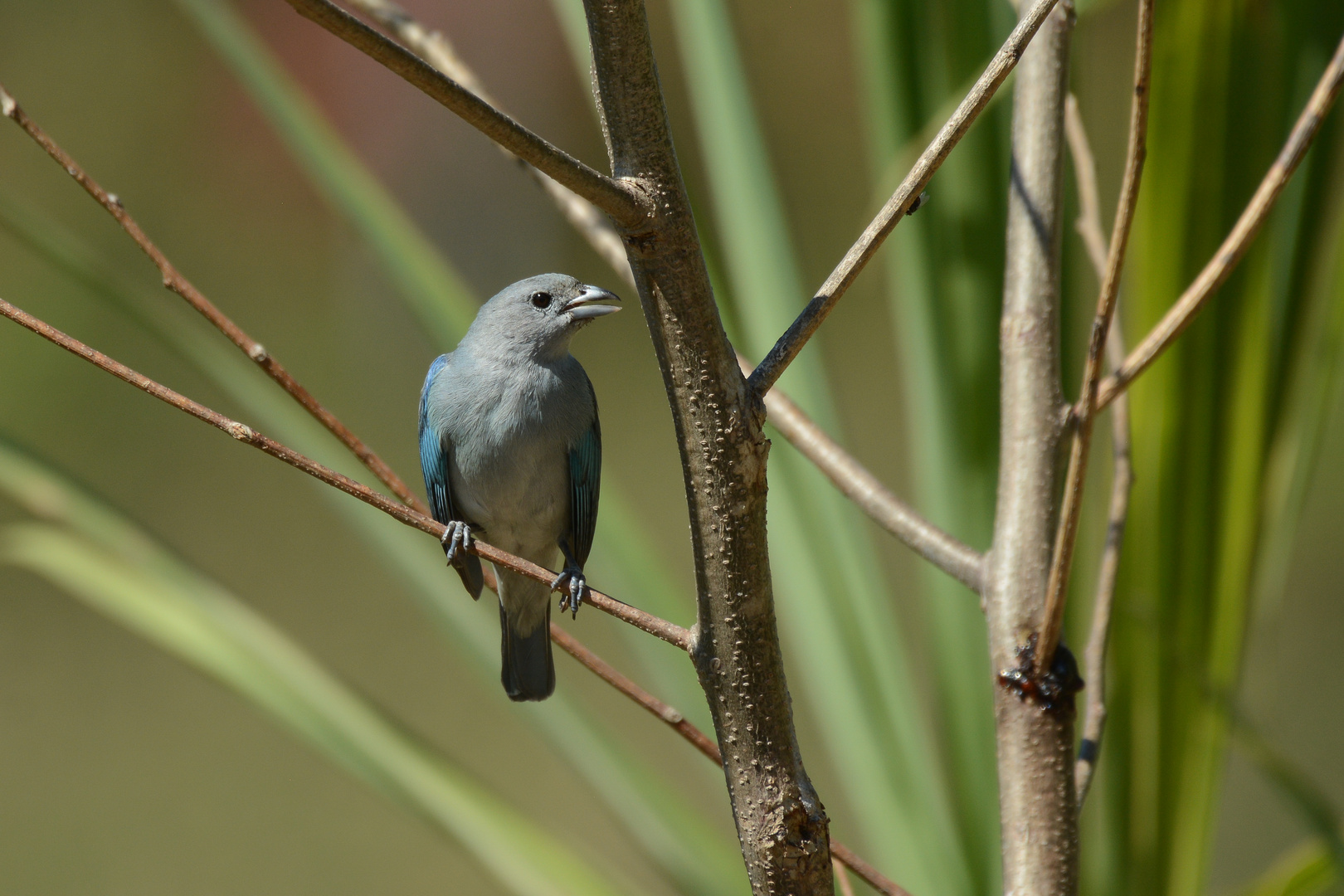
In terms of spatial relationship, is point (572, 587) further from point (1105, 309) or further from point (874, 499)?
point (1105, 309)

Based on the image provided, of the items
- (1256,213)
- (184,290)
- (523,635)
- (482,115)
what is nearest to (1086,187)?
(1256,213)

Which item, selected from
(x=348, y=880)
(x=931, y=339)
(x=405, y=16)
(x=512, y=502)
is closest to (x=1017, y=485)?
(x=931, y=339)

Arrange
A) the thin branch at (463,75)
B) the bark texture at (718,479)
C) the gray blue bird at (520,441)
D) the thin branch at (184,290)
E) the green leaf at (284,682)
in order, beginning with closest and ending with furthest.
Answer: the bark texture at (718,479), the thin branch at (184,290), the thin branch at (463,75), the green leaf at (284,682), the gray blue bird at (520,441)

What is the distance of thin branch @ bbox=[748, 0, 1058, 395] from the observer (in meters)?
0.65

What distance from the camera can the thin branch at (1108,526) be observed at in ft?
2.92

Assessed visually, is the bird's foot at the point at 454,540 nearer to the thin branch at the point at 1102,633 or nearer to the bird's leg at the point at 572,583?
the bird's leg at the point at 572,583

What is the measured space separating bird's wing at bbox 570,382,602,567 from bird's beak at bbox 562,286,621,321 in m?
0.12

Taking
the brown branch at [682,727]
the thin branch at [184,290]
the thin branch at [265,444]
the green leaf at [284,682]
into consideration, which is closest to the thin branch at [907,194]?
the thin branch at [265,444]

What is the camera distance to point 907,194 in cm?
65

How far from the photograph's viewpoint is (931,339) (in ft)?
4.11

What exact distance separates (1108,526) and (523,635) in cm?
101

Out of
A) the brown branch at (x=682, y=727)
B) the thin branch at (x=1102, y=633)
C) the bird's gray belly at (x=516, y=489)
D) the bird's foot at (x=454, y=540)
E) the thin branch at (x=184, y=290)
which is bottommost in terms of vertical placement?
the brown branch at (x=682, y=727)

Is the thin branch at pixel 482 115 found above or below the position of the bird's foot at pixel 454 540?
below

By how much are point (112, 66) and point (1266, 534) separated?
14.5ft
